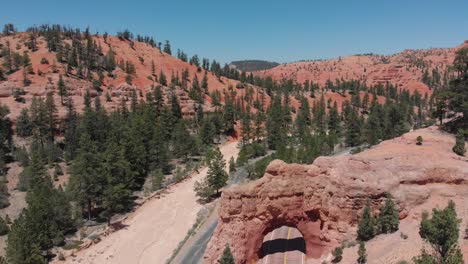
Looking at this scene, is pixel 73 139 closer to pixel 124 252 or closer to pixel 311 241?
pixel 124 252

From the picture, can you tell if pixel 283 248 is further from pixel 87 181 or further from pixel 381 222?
pixel 87 181

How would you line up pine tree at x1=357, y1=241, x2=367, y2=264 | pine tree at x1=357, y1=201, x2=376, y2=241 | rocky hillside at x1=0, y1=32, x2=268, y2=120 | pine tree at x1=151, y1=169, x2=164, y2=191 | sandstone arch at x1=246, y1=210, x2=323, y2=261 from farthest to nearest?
rocky hillside at x1=0, y1=32, x2=268, y2=120 → pine tree at x1=151, y1=169, x2=164, y2=191 → sandstone arch at x1=246, y1=210, x2=323, y2=261 → pine tree at x1=357, y1=201, x2=376, y2=241 → pine tree at x1=357, y1=241, x2=367, y2=264

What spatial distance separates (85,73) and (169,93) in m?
39.8

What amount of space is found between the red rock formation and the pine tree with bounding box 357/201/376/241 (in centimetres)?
122

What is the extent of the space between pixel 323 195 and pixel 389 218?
6.88 m

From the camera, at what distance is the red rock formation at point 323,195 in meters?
39.9

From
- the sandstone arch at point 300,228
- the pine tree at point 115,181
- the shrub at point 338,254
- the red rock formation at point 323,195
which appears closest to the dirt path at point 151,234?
the pine tree at point 115,181

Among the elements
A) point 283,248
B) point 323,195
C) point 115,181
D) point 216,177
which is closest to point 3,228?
point 115,181

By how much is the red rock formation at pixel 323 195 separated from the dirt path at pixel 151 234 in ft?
66.0

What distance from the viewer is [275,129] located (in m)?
117

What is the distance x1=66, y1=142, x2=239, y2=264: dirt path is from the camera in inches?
2370

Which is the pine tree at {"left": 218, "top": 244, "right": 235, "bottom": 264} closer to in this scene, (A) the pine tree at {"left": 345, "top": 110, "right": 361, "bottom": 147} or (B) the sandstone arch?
(B) the sandstone arch

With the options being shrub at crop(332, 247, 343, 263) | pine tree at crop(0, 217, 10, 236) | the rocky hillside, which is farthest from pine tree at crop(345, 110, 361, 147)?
pine tree at crop(0, 217, 10, 236)

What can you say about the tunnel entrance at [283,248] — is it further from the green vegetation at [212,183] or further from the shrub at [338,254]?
the green vegetation at [212,183]
